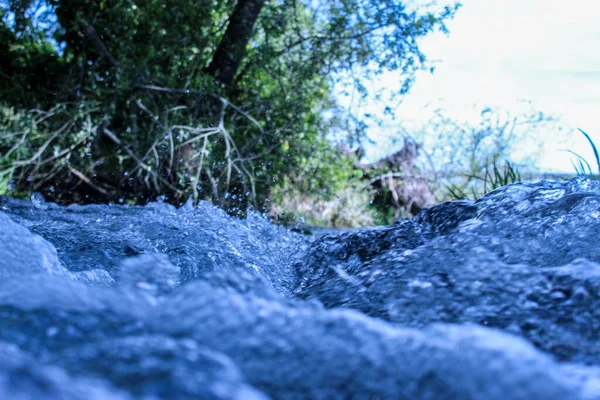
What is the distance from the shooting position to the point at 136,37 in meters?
6.40

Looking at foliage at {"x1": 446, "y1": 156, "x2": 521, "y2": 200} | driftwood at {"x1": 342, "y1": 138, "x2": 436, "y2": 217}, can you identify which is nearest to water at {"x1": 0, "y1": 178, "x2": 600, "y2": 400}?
foliage at {"x1": 446, "y1": 156, "x2": 521, "y2": 200}

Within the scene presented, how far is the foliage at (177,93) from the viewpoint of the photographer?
614cm

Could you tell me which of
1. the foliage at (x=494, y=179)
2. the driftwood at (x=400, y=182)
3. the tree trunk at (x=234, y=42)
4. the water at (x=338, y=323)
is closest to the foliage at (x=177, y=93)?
the tree trunk at (x=234, y=42)

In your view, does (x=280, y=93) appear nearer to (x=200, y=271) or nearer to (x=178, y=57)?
(x=178, y=57)

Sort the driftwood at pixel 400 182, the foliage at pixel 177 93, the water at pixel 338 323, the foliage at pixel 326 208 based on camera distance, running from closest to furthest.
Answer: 1. the water at pixel 338 323
2. the foliage at pixel 177 93
3. the foliage at pixel 326 208
4. the driftwood at pixel 400 182

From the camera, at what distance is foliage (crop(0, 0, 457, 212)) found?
242 inches

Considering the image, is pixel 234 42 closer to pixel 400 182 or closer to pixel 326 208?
pixel 326 208

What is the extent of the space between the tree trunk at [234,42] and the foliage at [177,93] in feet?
0.43

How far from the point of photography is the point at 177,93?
6223 mm

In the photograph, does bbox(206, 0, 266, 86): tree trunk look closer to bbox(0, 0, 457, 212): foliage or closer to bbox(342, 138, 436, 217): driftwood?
bbox(0, 0, 457, 212): foliage

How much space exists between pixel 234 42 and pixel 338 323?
5.78 m

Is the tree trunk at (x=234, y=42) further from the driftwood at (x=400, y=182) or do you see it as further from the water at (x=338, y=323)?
the water at (x=338, y=323)

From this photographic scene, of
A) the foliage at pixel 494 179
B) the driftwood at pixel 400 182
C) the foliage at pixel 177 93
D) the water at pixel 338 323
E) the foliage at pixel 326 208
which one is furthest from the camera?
the driftwood at pixel 400 182

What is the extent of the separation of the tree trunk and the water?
4.55 m
